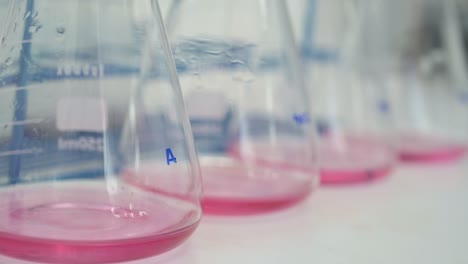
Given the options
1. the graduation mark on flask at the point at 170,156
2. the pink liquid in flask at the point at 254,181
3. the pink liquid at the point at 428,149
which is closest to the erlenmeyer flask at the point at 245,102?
the pink liquid in flask at the point at 254,181

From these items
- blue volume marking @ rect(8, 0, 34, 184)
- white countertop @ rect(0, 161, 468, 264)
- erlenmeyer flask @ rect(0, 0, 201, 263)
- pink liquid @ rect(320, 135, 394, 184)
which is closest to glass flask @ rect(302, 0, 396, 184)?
pink liquid @ rect(320, 135, 394, 184)

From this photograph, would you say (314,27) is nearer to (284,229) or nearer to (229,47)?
(229,47)

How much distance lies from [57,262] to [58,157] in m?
0.12

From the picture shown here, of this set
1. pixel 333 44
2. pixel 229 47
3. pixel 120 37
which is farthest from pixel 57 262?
pixel 333 44

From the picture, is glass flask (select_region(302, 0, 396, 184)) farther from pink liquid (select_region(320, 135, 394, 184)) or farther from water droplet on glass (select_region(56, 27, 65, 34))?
water droplet on glass (select_region(56, 27, 65, 34))

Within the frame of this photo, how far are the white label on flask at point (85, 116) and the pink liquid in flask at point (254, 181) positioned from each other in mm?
146

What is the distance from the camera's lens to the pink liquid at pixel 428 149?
3.34 feet

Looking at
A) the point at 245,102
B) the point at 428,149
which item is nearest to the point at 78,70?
the point at 245,102

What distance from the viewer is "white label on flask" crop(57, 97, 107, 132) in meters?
0.53

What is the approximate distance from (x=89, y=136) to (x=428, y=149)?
0.68 meters

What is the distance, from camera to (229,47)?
0.69m

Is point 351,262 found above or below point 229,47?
below

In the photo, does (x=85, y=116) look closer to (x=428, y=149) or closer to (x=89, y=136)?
(x=89, y=136)

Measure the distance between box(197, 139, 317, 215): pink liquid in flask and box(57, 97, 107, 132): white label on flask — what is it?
0.48ft
